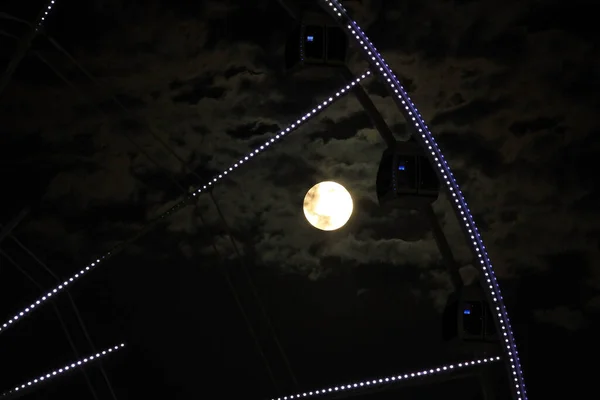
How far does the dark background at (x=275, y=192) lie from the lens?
10.9 meters

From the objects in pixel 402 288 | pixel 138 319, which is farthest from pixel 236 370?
pixel 402 288

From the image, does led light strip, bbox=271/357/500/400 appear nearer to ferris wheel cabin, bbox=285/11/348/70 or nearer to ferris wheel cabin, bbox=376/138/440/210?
ferris wheel cabin, bbox=376/138/440/210

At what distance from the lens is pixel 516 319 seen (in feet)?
43.9

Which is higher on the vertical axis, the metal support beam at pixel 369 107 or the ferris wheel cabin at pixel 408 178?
the metal support beam at pixel 369 107

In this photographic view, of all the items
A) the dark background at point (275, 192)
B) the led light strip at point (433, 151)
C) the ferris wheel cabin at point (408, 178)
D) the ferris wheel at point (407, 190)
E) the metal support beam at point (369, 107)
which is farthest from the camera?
the dark background at point (275, 192)

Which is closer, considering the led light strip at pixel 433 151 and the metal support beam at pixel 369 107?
the led light strip at pixel 433 151

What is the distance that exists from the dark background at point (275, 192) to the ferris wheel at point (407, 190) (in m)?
2.80

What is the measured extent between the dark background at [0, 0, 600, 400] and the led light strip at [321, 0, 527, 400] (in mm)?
2957

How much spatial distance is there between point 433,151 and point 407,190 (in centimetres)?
47

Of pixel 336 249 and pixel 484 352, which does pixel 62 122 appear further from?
pixel 484 352

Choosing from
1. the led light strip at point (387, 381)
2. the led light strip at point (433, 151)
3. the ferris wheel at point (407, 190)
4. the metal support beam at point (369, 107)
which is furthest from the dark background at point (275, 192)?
the led light strip at point (387, 381)

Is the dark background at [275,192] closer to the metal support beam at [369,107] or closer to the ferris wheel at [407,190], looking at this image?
the metal support beam at [369,107]

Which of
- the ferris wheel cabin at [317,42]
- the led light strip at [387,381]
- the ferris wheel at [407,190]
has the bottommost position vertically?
the led light strip at [387,381]

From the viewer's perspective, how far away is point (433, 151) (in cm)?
764
